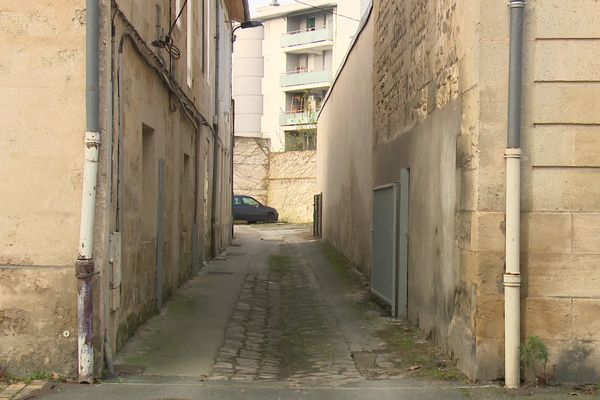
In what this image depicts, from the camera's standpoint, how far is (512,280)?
5090mm

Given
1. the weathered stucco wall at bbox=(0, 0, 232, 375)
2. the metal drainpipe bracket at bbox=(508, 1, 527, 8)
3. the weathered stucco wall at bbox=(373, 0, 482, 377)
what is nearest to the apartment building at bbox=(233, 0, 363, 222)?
the weathered stucco wall at bbox=(373, 0, 482, 377)

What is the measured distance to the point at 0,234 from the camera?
529cm

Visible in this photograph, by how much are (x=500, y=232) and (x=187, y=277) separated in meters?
7.10

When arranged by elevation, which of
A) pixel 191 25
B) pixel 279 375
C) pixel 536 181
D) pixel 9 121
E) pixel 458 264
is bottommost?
pixel 279 375

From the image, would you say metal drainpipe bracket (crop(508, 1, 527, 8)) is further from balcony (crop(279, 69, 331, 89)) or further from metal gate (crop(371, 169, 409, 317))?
balcony (crop(279, 69, 331, 89))

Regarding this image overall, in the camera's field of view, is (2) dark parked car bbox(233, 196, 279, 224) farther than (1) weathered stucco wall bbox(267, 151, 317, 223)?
No

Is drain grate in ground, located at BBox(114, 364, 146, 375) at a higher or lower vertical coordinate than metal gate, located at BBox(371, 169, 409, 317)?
lower

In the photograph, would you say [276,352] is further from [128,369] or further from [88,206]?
[88,206]

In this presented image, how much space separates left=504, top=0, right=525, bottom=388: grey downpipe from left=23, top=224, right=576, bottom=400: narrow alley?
0.31 m

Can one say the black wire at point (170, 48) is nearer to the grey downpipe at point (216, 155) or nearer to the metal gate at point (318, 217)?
the grey downpipe at point (216, 155)

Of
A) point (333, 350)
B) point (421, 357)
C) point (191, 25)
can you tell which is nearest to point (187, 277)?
point (191, 25)

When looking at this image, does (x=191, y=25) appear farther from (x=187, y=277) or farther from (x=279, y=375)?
(x=279, y=375)

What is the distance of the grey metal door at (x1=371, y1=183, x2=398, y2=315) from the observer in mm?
8547

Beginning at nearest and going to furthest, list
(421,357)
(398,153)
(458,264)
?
1. (458,264)
2. (421,357)
3. (398,153)
